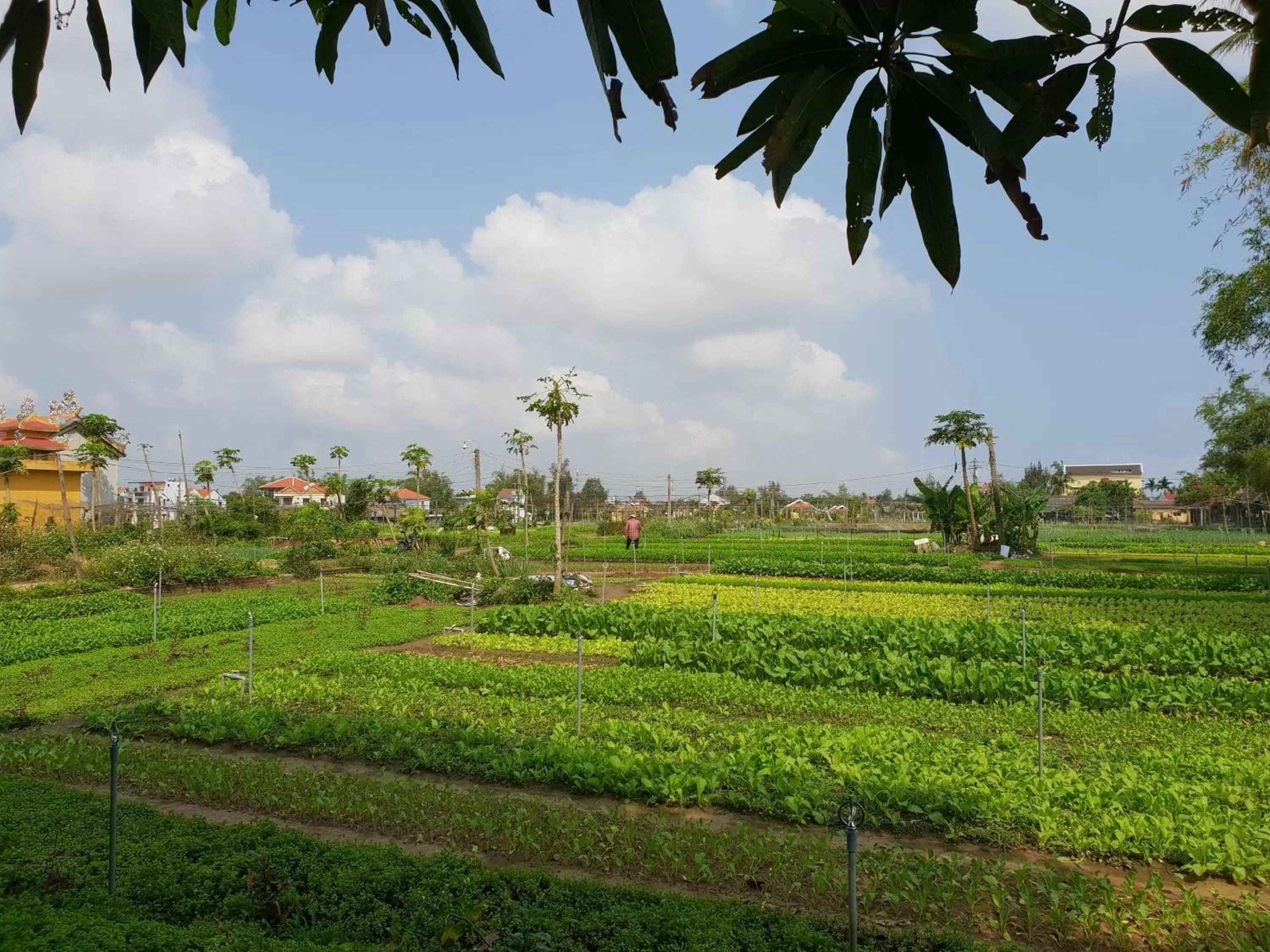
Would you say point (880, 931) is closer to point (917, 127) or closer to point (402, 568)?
point (917, 127)

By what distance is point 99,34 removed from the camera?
1898 mm

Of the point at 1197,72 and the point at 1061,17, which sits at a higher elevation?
the point at 1061,17

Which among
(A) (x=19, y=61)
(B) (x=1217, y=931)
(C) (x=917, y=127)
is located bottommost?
(B) (x=1217, y=931)

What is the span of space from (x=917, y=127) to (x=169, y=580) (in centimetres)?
2617

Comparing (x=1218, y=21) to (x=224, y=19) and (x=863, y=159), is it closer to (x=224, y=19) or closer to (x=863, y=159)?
(x=863, y=159)

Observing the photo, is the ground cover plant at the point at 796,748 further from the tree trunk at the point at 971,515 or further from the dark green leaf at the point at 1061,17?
the tree trunk at the point at 971,515

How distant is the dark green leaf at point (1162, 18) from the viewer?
120cm

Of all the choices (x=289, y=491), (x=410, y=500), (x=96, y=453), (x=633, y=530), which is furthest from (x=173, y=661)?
(x=289, y=491)

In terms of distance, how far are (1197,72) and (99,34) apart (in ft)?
7.22

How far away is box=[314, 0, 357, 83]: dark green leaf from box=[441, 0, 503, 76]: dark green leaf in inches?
18.9

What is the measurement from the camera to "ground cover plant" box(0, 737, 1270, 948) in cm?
484

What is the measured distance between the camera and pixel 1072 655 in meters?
12.9

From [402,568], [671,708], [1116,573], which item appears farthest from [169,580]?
[1116,573]

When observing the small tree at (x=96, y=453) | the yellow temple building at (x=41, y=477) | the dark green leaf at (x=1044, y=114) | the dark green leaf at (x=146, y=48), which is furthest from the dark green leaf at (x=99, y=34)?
Result: the yellow temple building at (x=41, y=477)
